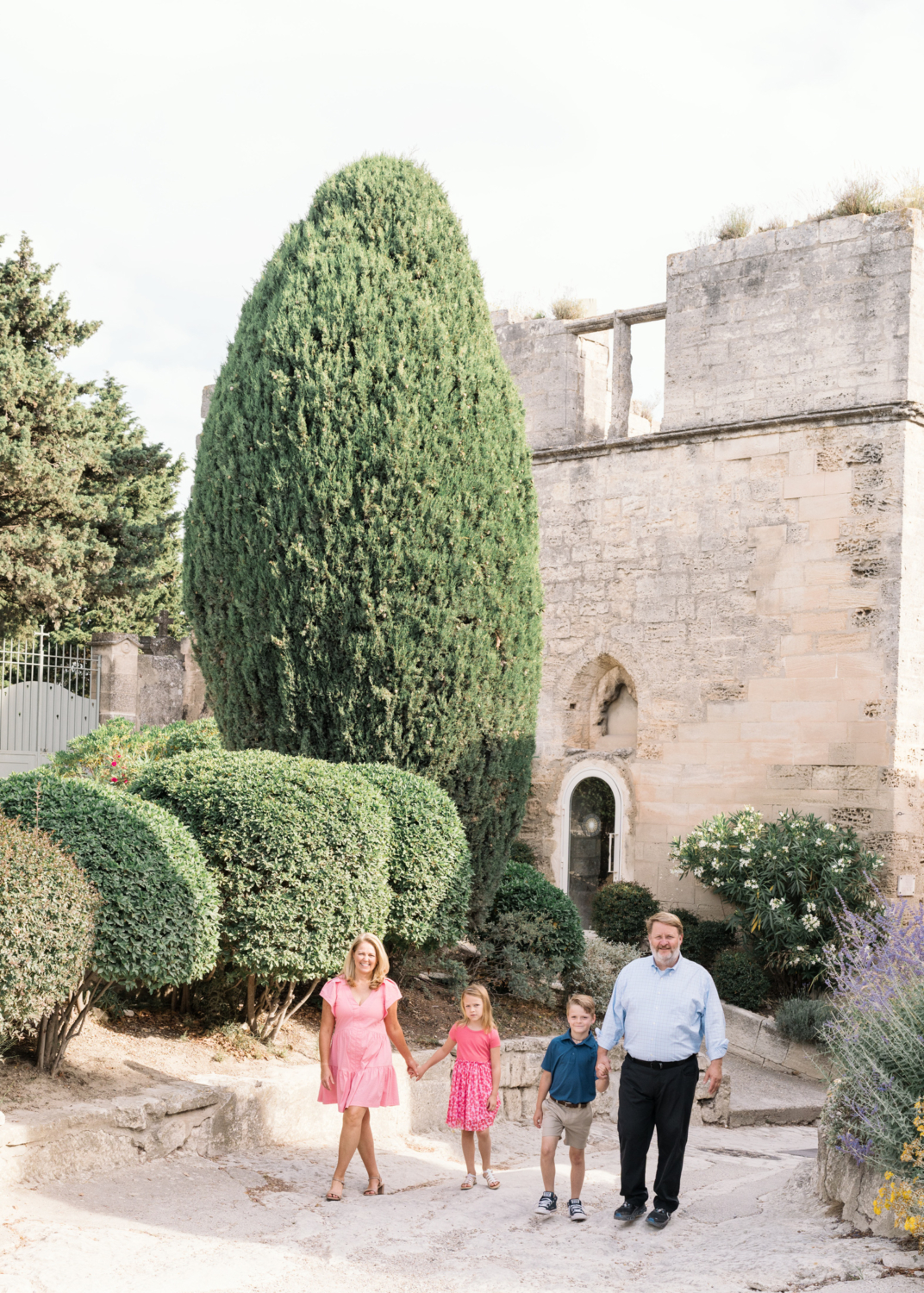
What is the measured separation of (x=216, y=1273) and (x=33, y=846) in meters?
1.99

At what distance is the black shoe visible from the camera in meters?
5.16

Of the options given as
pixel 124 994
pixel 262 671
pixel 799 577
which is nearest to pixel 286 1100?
pixel 124 994

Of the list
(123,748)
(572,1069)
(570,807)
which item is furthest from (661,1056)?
(570,807)

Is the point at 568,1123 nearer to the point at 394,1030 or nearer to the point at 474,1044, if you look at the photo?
the point at 474,1044

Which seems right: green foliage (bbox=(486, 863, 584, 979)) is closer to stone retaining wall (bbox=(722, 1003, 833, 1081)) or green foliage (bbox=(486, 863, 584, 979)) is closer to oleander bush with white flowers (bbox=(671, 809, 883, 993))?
stone retaining wall (bbox=(722, 1003, 833, 1081))

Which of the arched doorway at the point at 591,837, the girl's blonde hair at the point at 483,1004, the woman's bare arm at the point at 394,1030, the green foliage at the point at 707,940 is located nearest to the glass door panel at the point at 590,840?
the arched doorway at the point at 591,837

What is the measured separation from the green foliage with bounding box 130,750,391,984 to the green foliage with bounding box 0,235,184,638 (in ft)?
40.8

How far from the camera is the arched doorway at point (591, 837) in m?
12.6

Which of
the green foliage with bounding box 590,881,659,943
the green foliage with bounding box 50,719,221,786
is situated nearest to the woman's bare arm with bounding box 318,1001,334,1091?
the green foliage with bounding box 50,719,221,786

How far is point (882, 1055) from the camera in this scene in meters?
4.93

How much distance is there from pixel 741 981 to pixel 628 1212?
5.96 m

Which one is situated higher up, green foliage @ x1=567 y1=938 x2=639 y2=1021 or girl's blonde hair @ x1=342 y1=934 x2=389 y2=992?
girl's blonde hair @ x1=342 y1=934 x2=389 y2=992

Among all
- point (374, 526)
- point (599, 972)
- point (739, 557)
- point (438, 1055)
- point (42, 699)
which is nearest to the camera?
point (438, 1055)

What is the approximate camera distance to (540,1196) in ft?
18.2
